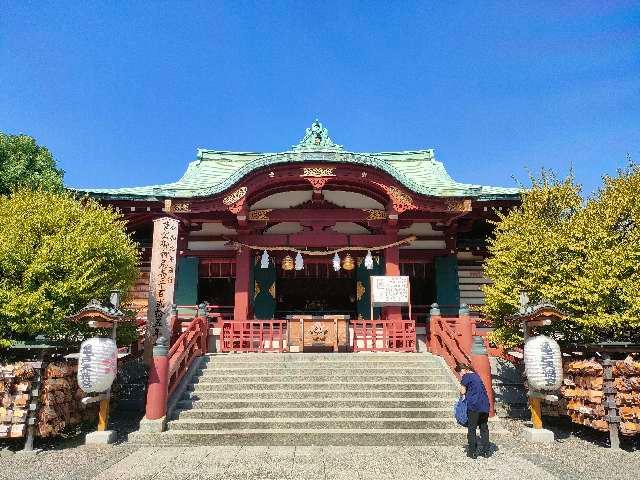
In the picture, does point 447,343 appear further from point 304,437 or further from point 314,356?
point 304,437

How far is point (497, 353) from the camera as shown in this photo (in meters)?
10.3

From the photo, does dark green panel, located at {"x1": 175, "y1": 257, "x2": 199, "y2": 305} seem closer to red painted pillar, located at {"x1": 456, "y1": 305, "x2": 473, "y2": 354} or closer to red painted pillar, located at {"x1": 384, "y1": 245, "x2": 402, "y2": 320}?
red painted pillar, located at {"x1": 384, "y1": 245, "x2": 402, "y2": 320}

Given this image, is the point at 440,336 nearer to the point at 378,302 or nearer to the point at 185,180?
the point at 378,302

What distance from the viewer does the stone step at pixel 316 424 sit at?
7652 mm

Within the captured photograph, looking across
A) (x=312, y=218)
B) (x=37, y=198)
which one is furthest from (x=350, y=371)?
(x=37, y=198)

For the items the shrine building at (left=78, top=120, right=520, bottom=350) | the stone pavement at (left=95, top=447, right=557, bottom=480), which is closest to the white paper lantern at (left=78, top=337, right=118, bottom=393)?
the stone pavement at (left=95, top=447, right=557, bottom=480)

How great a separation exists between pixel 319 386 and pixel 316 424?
1175 mm

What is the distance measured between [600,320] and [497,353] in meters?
2.87

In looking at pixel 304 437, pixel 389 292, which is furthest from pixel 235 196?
pixel 304 437

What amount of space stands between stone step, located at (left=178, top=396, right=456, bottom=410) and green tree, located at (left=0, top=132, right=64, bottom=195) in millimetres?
14913

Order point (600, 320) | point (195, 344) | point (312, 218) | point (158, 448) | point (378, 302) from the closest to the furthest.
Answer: point (158, 448), point (600, 320), point (195, 344), point (378, 302), point (312, 218)

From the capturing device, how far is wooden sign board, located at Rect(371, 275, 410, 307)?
38.4ft

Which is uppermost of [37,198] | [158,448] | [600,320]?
[37,198]

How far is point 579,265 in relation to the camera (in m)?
8.60
